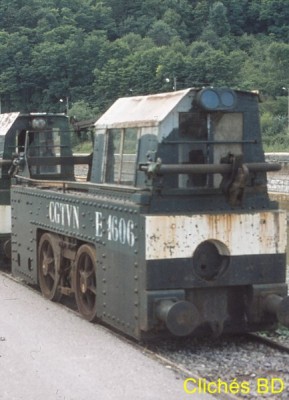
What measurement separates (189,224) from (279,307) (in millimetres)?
1286

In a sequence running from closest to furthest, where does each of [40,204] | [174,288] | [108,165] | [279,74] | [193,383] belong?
[193,383] → [174,288] → [108,165] → [40,204] → [279,74]

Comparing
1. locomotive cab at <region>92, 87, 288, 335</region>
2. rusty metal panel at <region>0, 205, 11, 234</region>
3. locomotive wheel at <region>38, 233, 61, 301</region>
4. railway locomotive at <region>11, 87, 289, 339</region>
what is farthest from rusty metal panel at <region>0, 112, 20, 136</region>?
locomotive cab at <region>92, 87, 288, 335</region>

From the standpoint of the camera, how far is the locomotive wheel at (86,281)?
Answer: 33.3 ft

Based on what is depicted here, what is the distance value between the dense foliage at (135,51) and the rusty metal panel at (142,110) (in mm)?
38829

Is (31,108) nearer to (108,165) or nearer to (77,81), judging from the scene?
(77,81)

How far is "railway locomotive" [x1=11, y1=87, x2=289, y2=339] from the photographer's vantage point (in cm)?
848

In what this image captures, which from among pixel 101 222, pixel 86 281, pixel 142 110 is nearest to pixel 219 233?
pixel 101 222

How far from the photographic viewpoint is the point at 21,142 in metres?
15.7

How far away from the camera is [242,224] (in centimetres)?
885

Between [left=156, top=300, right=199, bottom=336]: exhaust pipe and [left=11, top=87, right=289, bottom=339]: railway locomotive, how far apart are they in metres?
0.01

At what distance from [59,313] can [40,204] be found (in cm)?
192

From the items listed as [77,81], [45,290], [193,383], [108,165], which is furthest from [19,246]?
[77,81]

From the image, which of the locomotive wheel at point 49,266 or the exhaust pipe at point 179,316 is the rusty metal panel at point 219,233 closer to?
the exhaust pipe at point 179,316

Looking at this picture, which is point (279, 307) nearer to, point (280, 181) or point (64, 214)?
point (64, 214)
